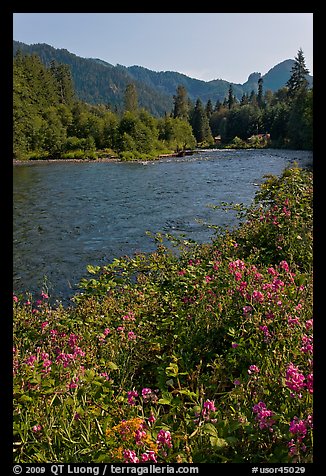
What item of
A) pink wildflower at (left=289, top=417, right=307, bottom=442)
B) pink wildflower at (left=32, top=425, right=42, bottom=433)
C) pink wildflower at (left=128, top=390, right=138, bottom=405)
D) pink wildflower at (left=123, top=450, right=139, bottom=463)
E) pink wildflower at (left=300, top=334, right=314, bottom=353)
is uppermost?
pink wildflower at (left=300, top=334, right=314, bottom=353)

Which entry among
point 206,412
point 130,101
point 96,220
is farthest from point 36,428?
point 130,101

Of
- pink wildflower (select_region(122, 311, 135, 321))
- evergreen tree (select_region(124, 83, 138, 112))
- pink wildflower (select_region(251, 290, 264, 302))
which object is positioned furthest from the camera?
evergreen tree (select_region(124, 83, 138, 112))

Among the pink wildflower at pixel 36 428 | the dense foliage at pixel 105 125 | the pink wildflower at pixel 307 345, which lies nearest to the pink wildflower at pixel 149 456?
the pink wildflower at pixel 36 428

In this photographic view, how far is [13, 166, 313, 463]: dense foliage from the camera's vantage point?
1699 mm

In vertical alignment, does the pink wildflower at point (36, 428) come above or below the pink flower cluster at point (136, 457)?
below

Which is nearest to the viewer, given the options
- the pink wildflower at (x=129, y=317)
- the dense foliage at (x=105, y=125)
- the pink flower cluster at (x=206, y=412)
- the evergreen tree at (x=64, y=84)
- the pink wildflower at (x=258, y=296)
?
the pink flower cluster at (x=206, y=412)

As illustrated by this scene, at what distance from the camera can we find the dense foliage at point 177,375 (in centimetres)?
170

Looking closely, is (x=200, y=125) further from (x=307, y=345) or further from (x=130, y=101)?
(x=307, y=345)

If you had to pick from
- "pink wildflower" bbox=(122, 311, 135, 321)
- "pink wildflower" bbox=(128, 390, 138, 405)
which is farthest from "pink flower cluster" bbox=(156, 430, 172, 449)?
"pink wildflower" bbox=(122, 311, 135, 321)

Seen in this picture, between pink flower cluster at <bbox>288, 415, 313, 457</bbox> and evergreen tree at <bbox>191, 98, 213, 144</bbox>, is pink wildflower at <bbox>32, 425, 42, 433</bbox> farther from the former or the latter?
evergreen tree at <bbox>191, 98, 213, 144</bbox>

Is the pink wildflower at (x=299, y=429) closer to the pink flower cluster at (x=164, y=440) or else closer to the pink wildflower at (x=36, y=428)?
the pink flower cluster at (x=164, y=440)

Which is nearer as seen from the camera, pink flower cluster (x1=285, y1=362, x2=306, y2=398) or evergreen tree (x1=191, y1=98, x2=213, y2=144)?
pink flower cluster (x1=285, y1=362, x2=306, y2=398)

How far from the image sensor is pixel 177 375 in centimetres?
248
